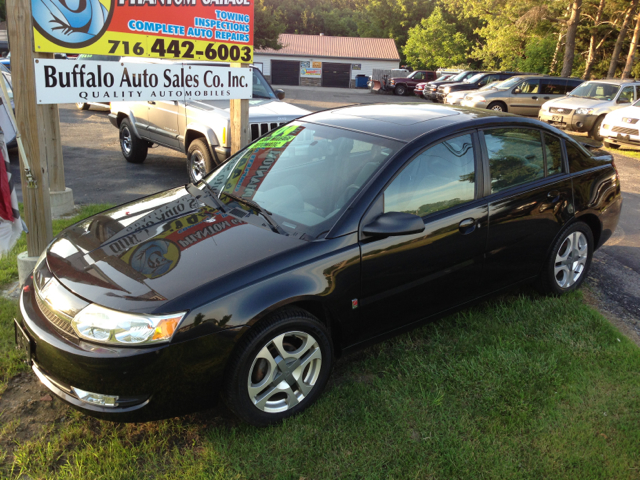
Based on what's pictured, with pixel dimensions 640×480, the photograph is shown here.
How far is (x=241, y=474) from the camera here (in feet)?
8.67

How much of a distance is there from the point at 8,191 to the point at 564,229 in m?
4.35

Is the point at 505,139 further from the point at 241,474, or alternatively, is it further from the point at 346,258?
the point at 241,474

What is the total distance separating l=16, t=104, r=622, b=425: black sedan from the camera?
265cm

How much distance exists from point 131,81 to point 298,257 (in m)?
2.54

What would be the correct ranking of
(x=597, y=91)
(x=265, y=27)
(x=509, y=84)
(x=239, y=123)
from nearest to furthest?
(x=239, y=123)
(x=597, y=91)
(x=509, y=84)
(x=265, y=27)

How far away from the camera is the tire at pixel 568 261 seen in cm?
436

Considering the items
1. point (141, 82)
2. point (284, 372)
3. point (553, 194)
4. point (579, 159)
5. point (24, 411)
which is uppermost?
point (141, 82)

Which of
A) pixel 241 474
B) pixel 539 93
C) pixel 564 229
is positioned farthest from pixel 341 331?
pixel 539 93

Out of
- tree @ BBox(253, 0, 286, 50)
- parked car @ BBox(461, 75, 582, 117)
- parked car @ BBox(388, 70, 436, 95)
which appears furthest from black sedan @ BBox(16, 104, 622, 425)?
tree @ BBox(253, 0, 286, 50)

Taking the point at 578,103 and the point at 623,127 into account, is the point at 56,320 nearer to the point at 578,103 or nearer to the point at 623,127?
the point at 623,127

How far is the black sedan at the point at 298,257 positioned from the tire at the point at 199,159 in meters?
3.50

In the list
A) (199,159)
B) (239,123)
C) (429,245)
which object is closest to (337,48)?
(199,159)

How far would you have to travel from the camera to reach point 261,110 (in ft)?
26.4

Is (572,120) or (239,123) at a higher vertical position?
(239,123)
